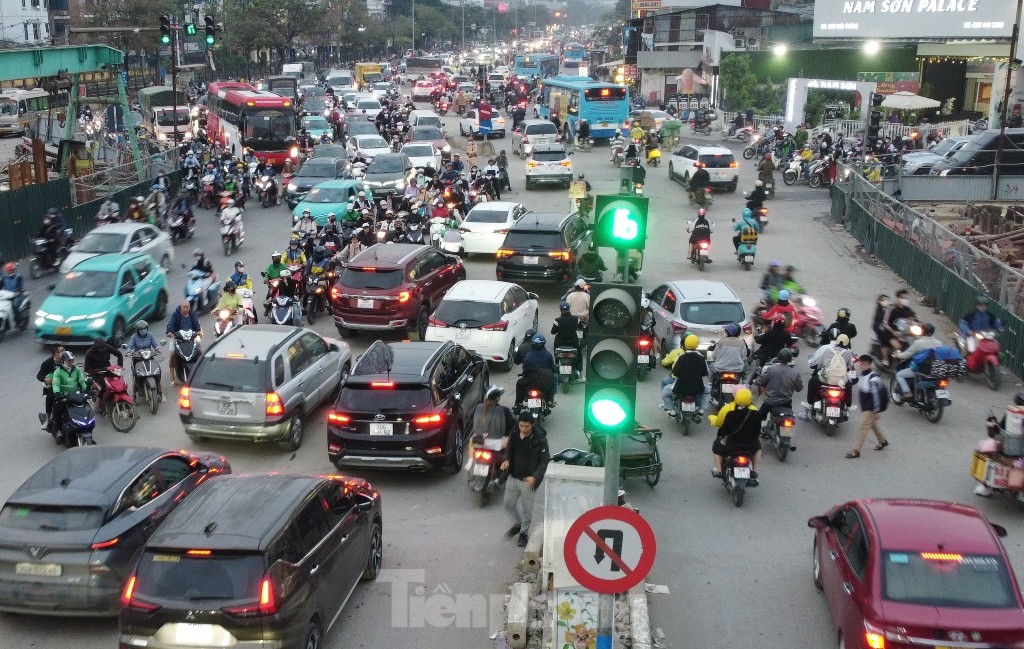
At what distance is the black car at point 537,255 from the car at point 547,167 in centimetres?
1625

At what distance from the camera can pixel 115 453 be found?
10.8 m

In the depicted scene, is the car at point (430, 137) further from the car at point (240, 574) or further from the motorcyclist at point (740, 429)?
the car at point (240, 574)

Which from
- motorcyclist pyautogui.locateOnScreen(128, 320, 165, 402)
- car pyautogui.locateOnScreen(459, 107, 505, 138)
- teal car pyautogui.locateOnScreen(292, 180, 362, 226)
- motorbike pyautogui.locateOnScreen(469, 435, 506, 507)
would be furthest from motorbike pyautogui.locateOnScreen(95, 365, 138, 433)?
car pyautogui.locateOnScreen(459, 107, 505, 138)

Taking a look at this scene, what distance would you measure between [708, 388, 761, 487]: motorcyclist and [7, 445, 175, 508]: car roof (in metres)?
6.21

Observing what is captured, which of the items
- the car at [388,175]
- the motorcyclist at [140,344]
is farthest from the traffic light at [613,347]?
the car at [388,175]

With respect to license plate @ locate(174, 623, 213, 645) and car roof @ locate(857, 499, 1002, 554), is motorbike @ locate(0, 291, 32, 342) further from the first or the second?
car roof @ locate(857, 499, 1002, 554)

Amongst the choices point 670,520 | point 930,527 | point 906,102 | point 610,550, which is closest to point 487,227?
point 670,520

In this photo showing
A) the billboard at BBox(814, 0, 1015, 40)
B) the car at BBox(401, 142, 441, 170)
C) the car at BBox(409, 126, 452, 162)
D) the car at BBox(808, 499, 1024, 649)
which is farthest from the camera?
the car at BBox(409, 126, 452, 162)

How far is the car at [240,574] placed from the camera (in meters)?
8.09

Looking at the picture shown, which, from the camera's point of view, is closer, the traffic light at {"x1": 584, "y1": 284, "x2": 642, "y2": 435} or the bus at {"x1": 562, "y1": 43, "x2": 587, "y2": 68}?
the traffic light at {"x1": 584, "y1": 284, "x2": 642, "y2": 435}

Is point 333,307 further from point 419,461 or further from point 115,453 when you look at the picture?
point 115,453

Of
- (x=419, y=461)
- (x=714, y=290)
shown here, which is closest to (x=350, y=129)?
(x=714, y=290)

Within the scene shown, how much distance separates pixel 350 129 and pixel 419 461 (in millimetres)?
35956

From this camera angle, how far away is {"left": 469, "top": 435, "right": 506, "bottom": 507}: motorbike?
40.5 ft
